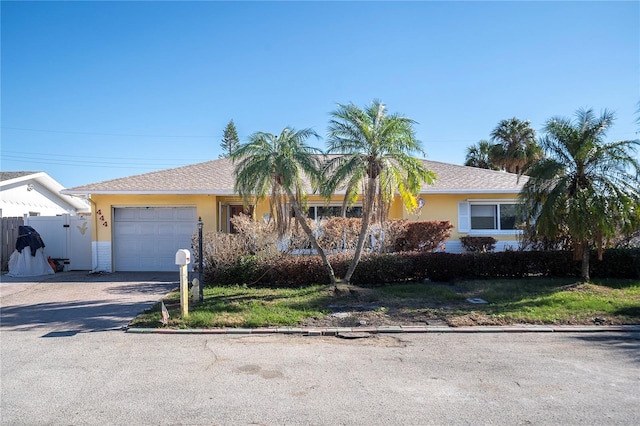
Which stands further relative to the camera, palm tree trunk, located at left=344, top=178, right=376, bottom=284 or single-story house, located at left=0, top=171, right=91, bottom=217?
single-story house, located at left=0, top=171, right=91, bottom=217

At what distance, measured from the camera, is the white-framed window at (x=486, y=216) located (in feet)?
52.0

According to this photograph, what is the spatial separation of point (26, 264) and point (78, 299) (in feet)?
18.0

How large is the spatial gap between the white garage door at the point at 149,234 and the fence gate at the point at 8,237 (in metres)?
3.70

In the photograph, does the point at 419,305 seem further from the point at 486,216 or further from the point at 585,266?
the point at 486,216

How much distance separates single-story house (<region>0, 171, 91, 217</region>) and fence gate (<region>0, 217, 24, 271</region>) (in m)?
2.43

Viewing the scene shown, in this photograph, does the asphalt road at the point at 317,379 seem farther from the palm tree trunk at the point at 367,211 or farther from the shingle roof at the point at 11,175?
the shingle roof at the point at 11,175

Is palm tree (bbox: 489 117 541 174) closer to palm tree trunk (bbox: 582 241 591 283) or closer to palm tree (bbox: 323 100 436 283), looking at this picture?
palm tree trunk (bbox: 582 241 591 283)

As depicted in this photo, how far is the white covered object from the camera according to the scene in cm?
1428

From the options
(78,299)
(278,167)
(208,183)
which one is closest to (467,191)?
(278,167)

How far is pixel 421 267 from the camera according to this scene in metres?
11.9

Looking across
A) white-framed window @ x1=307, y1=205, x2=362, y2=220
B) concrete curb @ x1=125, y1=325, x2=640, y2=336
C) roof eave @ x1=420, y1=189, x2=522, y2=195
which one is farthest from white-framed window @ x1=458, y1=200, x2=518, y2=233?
concrete curb @ x1=125, y1=325, x2=640, y2=336

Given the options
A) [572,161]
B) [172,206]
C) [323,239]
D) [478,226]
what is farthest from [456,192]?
[172,206]

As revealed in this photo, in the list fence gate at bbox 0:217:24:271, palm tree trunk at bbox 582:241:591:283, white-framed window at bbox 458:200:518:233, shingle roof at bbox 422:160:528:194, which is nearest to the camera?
palm tree trunk at bbox 582:241:591:283

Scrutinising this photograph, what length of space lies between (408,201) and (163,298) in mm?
6364
